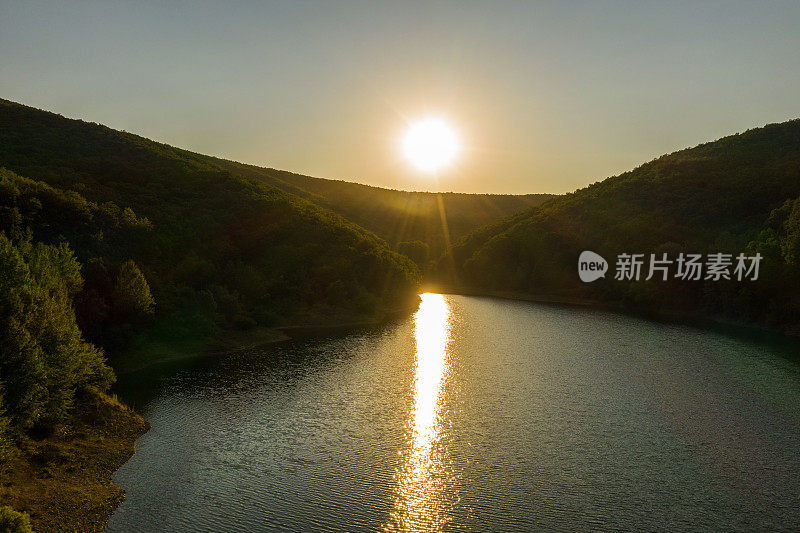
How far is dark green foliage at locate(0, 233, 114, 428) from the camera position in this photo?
80.9ft

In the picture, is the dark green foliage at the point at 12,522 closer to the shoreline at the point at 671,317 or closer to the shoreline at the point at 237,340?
the shoreline at the point at 237,340

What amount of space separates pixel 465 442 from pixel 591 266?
3565 inches

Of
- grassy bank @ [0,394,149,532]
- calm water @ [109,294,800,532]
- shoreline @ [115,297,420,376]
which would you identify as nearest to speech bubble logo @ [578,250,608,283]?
shoreline @ [115,297,420,376]

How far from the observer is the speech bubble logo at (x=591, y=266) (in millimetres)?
111625

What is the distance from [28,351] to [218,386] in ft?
61.2

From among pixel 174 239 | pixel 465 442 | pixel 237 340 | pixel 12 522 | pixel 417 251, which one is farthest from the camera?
pixel 417 251

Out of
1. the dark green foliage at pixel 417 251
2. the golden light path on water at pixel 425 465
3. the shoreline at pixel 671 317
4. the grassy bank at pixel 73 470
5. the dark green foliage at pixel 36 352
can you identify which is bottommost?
the grassy bank at pixel 73 470

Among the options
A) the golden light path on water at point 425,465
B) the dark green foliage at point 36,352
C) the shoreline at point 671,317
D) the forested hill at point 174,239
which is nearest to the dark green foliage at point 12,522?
the dark green foliage at point 36,352

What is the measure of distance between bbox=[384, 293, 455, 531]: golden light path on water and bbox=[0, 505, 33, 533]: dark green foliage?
1284 cm

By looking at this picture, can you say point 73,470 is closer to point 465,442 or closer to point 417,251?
point 465,442

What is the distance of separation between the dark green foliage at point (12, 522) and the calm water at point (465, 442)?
4.40m

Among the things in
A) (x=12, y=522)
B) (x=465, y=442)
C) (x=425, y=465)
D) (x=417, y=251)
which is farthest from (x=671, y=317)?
(x=417, y=251)

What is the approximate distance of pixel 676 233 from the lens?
4058 inches

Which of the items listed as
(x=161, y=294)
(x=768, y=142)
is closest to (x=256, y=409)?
(x=161, y=294)
